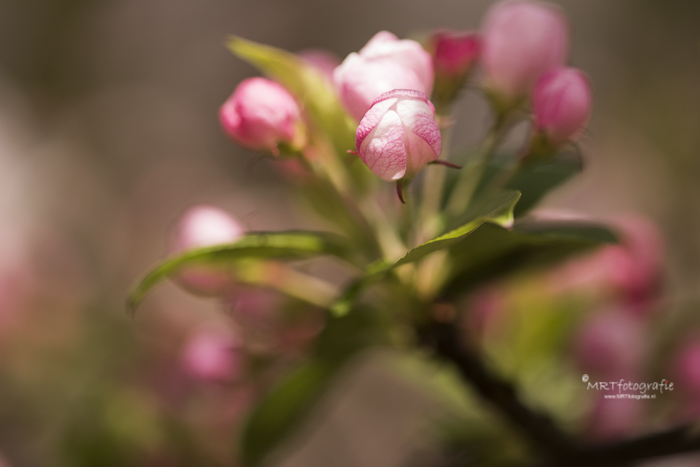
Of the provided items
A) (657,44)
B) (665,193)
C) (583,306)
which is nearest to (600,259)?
(583,306)

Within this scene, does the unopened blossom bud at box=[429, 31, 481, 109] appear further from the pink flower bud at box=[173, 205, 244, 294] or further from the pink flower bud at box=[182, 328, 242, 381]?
the pink flower bud at box=[182, 328, 242, 381]

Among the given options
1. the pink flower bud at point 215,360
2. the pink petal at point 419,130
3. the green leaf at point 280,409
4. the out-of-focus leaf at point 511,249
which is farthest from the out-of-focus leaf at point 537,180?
the pink flower bud at point 215,360

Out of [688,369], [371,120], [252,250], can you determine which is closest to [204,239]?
[252,250]

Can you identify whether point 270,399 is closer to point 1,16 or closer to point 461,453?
point 461,453

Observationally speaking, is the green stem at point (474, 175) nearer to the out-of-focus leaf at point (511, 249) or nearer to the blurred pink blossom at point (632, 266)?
the out-of-focus leaf at point (511, 249)

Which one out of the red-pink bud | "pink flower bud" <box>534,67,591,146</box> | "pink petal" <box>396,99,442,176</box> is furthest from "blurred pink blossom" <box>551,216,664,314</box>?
"pink petal" <box>396,99,442,176</box>
